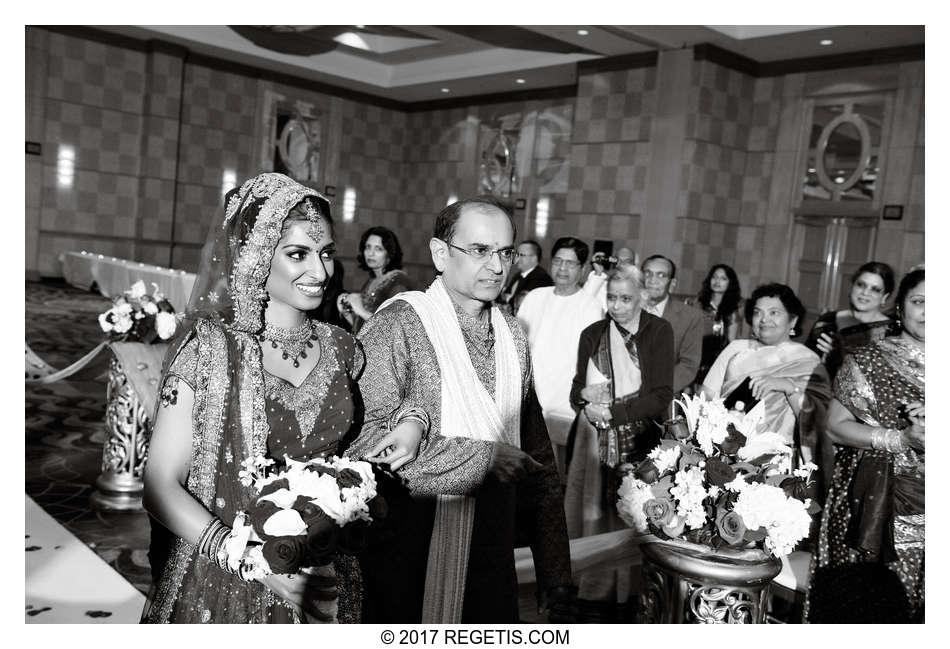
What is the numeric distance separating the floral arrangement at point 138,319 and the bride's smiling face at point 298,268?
2.93 meters

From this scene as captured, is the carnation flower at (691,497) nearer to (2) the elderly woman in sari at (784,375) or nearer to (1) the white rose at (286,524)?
(1) the white rose at (286,524)

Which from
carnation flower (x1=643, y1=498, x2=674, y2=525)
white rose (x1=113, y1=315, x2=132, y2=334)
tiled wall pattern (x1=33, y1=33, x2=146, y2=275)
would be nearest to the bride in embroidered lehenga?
carnation flower (x1=643, y1=498, x2=674, y2=525)

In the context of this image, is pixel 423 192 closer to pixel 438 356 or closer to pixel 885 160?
pixel 885 160

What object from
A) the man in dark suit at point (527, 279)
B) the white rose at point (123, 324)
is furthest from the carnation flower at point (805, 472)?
the man in dark suit at point (527, 279)

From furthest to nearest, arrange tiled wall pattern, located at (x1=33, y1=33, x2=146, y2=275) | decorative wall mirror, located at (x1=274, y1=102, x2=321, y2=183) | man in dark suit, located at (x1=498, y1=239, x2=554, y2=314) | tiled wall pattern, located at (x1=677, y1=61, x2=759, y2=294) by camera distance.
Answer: decorative wall mirror, located at (x1=274, y1=102, x2=321, y2=183) < tiled wall pattern, located at (x1=33, y1=33, x2=146, y2=275) < tiled wall pattern, located at (x1=677, y1=61, x2=759, y2=294) < man in dark suit, located at (x1=498, y1=239, x2=554, y2=314)

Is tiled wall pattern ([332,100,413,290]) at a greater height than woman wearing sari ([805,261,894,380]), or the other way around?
tiled wall pattern ([332,100,413,290])

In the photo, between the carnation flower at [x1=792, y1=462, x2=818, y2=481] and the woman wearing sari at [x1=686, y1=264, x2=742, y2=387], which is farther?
the woman wearing sari at [x1=686, y1=264, x2=742, y2=387]

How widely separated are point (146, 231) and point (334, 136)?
13.9ft

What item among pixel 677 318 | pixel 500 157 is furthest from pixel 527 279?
pixel 500 157

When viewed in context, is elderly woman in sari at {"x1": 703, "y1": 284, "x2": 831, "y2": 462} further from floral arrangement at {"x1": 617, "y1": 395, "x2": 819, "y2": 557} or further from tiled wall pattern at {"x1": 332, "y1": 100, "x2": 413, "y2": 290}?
tiled wall pattern at {"x1": 332, "y1": 100, "x2": 413, "y2": 290}

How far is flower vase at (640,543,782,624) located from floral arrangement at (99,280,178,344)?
3.14m

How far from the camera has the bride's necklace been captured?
1.79 m

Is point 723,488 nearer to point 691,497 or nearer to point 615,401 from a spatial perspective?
point 691,497

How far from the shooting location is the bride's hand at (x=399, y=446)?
177 centimetres
